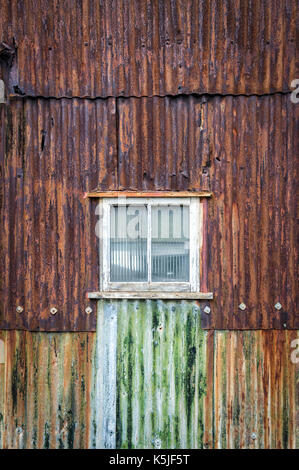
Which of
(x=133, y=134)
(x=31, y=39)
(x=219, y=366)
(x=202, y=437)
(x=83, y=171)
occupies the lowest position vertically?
(x=202, y=437)

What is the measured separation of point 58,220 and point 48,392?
77.7 inches

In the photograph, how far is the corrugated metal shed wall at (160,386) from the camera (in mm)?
4609

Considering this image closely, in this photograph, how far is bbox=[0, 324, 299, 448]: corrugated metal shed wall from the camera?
15.1 ft

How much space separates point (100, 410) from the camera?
4.67 meters

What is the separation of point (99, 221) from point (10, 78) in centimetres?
197

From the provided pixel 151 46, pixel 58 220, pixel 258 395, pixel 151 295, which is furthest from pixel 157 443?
pixel 151 46

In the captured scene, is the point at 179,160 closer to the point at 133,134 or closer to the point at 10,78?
the point at 133,134

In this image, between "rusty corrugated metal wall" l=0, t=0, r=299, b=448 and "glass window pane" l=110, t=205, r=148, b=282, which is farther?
"glass window pane" l=110, t=205, r=148, b=282

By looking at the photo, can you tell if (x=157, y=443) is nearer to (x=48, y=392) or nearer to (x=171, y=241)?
(x=48, y=392)

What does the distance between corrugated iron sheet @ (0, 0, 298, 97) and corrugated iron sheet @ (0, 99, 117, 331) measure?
0.36 m

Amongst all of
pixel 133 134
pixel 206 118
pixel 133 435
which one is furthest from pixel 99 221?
pixel 133 435

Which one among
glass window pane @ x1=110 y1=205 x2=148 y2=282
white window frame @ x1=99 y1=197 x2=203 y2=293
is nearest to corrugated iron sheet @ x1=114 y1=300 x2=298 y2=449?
white window frame @ x1=99 y1=197 x2=203 y2=293

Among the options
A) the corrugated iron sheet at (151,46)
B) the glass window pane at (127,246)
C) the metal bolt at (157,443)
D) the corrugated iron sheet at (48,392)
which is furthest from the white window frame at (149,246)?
the metal bolt at (157,443)

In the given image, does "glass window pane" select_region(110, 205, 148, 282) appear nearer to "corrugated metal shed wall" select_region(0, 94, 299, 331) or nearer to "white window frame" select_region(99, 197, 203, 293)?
"white window frame" select_region(99, 197, 203, 293)
